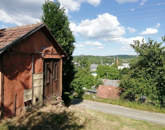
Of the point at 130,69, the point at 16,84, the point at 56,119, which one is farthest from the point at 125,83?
the point at 16,84

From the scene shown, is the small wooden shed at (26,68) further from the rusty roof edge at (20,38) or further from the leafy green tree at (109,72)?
the leafy green tree at (109,72)

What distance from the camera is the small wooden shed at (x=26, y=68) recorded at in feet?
16.8

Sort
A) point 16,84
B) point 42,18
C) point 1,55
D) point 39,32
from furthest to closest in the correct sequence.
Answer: point 42,18, point 39,32, point 16,84, point 1,55

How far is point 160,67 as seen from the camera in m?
13.7

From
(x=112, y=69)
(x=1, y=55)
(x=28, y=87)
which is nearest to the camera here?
(x=1, y=55)

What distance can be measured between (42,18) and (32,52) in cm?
518

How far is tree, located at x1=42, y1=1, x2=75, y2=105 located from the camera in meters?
9.95

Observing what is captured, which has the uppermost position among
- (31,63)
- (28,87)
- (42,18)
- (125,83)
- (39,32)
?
(42,18)

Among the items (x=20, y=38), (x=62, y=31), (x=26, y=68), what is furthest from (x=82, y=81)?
(x=20, y=38)

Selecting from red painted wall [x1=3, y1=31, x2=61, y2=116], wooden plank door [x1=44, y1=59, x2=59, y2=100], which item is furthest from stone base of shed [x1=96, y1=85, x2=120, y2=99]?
red painted wall [x1=3, y1=31, x2=61, y2=116]

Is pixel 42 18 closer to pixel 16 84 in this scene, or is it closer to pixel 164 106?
pixel 16 84

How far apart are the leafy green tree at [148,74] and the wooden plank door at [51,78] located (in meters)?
11.1

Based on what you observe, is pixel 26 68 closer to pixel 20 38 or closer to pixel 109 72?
pixel 20 38

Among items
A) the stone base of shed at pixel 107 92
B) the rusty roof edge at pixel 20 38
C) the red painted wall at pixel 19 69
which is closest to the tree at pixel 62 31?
the red painted wall at pixel 19 69
